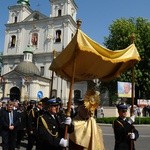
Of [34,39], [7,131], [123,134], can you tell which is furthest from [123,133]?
[34,39]

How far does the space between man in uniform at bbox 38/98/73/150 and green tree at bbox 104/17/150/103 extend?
119 ft

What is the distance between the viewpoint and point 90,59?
764cm

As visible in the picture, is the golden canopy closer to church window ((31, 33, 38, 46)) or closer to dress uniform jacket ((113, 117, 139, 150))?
dress uniform jacket ((113, 117, 139, 150))

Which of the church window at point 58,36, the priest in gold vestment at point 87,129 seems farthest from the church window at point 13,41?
the priest in gold vestment at point 87,129

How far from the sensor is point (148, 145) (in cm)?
1453

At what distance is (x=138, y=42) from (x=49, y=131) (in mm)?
38258

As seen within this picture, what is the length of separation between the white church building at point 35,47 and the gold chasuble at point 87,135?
43.5 meters

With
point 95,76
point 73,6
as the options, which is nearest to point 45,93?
point 73,6

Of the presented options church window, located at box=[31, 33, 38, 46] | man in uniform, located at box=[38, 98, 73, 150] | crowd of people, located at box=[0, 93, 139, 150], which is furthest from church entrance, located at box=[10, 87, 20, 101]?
man in uniform, located at box=[38, 98, 73, 150]

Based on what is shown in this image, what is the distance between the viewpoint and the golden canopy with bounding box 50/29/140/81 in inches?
275

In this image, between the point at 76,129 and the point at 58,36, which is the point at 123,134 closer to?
the point at 76,129

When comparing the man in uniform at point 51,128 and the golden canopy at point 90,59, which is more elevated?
the golden canopy at point 90,59

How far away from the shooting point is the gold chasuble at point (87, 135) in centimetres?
704

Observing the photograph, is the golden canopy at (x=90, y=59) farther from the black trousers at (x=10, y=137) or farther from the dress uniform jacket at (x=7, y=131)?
the black trousers at (x=10, y=137)
